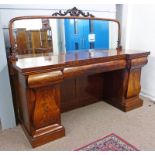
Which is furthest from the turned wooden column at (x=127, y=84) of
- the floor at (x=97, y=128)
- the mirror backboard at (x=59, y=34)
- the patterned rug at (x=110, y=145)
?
the patterned rug at (x=110, y=145)

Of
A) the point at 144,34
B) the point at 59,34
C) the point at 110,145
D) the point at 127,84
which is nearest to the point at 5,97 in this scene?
the point at 59,34

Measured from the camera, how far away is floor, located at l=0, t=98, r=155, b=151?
1.64 m

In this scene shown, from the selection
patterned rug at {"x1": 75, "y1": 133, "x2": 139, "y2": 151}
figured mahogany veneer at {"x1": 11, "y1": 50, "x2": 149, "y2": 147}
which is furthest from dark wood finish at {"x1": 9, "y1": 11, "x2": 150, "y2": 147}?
patterned rug at {"x1": 75, "y1": 133, "x2": 139, "y2": 151}

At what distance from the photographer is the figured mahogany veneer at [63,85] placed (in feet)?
4.85

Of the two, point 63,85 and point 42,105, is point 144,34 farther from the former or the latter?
point 42,105

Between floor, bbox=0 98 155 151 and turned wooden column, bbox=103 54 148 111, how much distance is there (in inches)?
4.0

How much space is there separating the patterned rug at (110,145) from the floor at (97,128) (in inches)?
2.0

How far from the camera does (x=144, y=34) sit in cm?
254

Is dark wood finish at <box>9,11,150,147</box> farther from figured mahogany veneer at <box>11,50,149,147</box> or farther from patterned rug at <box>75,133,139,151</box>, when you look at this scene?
patterned rug at <box>75,133,139,151</box>

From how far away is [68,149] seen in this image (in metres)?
1.57

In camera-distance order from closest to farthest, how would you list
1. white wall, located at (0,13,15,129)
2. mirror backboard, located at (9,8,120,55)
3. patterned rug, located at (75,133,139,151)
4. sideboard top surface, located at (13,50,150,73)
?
1. sideboard top surface, located at (13,50,150,73)
2. patterned rug, located at (75,133,139,151)
3. white wall, located at (0,13,15,129)
4. mirror backboard, located at (9,8,120,55)

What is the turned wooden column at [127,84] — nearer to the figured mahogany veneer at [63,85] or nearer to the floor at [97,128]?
the figured mahogany veneer at [63,85]
